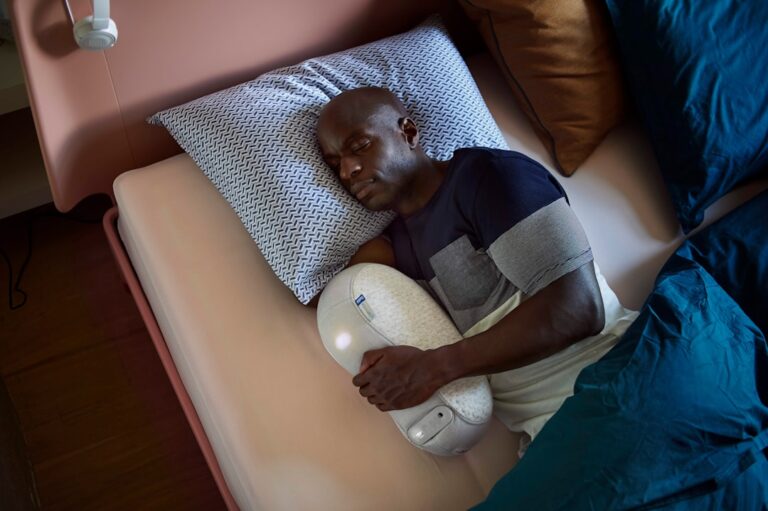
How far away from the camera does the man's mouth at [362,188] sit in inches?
47.8

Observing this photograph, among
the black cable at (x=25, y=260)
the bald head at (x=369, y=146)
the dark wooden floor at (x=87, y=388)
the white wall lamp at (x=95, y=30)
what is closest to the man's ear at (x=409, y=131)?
the bald head at (x=369, y=146)

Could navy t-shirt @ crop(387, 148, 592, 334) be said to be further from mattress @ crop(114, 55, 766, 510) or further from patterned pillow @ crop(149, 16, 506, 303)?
mattress @ crop(114, 55, 766, 510)

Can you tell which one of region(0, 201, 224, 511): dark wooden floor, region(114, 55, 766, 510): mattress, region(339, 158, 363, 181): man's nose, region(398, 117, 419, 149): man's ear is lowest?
region(0, 201, 224, 511): dark wooden floor

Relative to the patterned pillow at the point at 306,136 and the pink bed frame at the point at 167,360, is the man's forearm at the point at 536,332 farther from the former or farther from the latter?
the pink bed frame at the point at 167,360

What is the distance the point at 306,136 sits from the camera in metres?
1.28

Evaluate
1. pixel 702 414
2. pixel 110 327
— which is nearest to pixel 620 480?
pixel 702 414

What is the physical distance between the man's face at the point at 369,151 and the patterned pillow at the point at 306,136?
1.9 inches

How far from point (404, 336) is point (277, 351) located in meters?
0.22

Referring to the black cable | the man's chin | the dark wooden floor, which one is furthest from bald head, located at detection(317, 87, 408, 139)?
the black cable

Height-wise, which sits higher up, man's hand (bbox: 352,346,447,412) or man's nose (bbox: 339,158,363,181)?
man's nose (bbox: 339,158,363,181)

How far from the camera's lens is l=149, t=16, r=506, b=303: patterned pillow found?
1229 millimetres

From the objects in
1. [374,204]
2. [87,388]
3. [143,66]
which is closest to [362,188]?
[374,204]

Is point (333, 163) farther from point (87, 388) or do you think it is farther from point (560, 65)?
point (87, 388)

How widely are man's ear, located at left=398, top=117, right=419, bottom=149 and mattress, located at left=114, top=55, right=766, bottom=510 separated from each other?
33 cm
